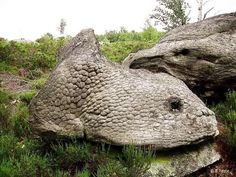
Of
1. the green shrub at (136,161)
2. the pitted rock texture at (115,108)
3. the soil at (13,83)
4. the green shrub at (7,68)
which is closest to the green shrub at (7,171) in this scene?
the pitted rock texture at (115,108)

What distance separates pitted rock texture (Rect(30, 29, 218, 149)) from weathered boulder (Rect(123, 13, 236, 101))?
118 cm

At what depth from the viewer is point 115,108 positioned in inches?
244

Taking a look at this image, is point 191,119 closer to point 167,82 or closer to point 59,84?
point 167,82

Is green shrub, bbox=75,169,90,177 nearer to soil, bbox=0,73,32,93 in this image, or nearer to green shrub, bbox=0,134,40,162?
green shrub, bbox=0,134,40,162

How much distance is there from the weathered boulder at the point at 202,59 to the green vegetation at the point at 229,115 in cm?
45

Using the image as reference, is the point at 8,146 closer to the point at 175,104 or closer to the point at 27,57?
the point at 175,104

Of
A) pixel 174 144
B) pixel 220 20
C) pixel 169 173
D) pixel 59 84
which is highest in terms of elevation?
pixel 220 20

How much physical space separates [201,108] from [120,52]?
Result: 9.18 meters

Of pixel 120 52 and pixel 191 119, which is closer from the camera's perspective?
pixel 191 119

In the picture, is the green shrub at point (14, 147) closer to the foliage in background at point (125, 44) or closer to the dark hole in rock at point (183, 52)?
the dark hole in rock at point (183, 52)

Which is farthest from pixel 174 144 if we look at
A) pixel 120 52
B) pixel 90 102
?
pixel 120 52

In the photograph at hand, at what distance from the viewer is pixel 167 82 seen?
7000 mm

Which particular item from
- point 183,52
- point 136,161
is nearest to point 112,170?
point 136,161

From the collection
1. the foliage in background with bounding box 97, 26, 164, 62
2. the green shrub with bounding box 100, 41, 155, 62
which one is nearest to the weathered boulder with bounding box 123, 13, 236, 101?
the foliage in background with bounding box 97, 26, 164, 62
